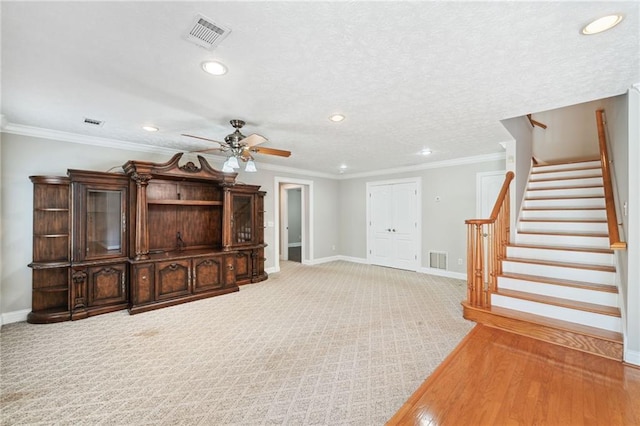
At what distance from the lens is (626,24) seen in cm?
158

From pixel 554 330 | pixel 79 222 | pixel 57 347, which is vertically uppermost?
pixel 79 222

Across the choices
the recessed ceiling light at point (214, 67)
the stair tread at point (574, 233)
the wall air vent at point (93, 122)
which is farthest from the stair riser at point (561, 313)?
Answer: the wall air vent at point (93, 122)

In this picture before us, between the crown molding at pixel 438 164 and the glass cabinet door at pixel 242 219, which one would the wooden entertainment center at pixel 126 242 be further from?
the crown molding at pixel 438 164

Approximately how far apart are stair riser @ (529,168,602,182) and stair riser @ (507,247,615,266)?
1986 mm

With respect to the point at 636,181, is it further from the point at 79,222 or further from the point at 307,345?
the point at 79,222

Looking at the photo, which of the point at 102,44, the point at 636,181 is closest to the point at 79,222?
the point at 102,44

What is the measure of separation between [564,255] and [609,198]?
837mm

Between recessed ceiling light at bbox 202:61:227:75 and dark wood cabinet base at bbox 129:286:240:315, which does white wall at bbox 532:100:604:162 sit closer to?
recessed ceiling light at bbox 202:61:227:75

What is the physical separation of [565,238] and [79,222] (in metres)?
6.39

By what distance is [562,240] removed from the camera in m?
3.59

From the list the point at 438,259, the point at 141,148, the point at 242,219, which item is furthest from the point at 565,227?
the point at 141,148

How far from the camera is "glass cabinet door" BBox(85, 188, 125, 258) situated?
11.8ft

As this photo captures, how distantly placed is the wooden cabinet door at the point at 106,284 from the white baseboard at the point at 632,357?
5566 millimetres

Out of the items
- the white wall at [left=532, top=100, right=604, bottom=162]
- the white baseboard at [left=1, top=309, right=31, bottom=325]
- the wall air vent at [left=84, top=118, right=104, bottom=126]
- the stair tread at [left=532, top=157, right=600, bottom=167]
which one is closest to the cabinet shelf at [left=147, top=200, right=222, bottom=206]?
Result: the wall air vent at [left=84, top=118, right=104, bottom=126]
